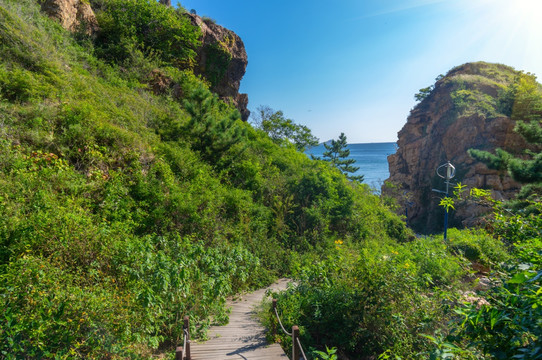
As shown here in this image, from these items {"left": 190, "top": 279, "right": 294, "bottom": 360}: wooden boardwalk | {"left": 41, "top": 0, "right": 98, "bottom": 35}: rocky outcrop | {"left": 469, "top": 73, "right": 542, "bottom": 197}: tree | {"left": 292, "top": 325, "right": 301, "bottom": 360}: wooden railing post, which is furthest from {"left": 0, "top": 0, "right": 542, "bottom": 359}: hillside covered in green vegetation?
{"left": 469, "top": 73, "right": 542, "bottom": 197}: tree

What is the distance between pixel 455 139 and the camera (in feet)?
96.7

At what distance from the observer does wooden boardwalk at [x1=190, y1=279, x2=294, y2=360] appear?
476 cm

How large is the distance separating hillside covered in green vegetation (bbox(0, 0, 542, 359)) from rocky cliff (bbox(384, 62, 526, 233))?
14179 mm

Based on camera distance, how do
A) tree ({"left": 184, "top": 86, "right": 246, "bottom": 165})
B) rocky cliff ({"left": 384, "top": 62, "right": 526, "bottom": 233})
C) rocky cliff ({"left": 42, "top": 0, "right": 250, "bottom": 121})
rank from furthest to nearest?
rocky cliff ({"left": 384, "top": 62, "right": 526, "bottom": 233}), rocky cliff ({"left": 42, "top": 0, "right": 250, "bottom": 121}), tree ({"left": 184, "top": 86, "right": 246, "bottom": 165})

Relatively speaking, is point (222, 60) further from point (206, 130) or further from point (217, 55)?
point (206, 130)

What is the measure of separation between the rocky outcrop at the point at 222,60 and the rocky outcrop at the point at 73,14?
264 inches

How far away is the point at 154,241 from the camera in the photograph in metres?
6.73

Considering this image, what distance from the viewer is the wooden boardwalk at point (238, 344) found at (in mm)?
4762

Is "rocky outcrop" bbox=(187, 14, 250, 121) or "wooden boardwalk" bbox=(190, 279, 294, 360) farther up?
"rocky outcrop" bbox=(187, 14, 250, 121)

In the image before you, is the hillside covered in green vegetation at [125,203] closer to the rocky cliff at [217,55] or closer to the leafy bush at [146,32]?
the leafy bush at [146,32]

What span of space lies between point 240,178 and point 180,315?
7.81 metres

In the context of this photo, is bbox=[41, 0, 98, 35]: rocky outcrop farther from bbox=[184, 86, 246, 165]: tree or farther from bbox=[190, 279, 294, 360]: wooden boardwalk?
bbox=[190, 279, 294, 360]: wooden boardwalk

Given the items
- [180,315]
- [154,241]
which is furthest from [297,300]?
[154,241]

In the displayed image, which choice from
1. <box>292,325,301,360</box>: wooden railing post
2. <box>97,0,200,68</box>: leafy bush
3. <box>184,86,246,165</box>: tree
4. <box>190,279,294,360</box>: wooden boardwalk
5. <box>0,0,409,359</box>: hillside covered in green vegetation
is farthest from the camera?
<box>97,0,200,68</box>: leafy bush
